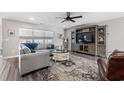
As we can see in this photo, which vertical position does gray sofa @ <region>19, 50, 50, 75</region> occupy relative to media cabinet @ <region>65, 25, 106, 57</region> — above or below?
below

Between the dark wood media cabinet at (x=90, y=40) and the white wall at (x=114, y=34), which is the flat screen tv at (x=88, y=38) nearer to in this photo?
the dark wood media cabinet at (x=90, y=40)

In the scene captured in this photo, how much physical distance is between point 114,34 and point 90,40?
1628 millimetres

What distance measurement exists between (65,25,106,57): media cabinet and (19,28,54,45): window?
204 cm

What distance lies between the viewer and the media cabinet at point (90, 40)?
5982 millimetres

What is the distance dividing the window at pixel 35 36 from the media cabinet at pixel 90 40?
2043mm

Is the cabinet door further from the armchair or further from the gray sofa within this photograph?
the armchair

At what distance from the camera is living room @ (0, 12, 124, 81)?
3.71 metres

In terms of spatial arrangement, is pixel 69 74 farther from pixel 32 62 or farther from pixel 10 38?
pixel 10 38

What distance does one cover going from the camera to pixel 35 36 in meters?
7.10

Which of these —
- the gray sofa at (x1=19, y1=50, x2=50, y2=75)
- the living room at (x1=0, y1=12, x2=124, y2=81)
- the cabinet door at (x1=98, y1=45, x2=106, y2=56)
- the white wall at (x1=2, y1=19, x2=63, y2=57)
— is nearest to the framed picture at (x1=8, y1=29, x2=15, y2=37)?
the living room at (x1=0, y1=12, x2=124, y2=81)

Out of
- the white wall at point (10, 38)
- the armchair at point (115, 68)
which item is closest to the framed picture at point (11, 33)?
the white wall at point (10, 38)

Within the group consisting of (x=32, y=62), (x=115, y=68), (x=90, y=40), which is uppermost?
(x=90, y=40)

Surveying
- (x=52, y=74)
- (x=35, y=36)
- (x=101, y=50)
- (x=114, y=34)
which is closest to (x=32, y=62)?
(x=52, y=74)
